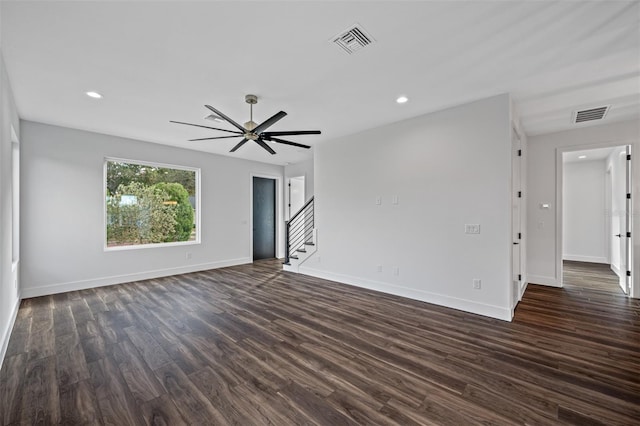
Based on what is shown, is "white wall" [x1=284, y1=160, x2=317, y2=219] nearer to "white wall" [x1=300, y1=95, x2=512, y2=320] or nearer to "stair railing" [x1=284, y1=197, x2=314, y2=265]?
"stair railing" [x1=284, y1=197, x2=314, y2=265]

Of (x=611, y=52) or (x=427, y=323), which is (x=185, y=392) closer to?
(x=427, y=323)

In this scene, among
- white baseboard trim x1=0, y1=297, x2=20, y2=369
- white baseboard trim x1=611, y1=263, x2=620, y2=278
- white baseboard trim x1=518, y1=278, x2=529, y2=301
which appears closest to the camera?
white baseboard trim x1=0, y1=297, x2=20, y2=369

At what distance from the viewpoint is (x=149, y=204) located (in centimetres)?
557

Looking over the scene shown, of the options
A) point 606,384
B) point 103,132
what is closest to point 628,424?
point 606,384

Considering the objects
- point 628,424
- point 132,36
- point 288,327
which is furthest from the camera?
point 288,327

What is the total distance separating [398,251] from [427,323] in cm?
132

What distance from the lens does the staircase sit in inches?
231

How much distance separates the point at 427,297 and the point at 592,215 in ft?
21.2

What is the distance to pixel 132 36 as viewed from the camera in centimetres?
226

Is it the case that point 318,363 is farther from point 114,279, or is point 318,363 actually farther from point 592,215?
point 592,215

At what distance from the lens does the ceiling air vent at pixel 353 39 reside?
2.18m

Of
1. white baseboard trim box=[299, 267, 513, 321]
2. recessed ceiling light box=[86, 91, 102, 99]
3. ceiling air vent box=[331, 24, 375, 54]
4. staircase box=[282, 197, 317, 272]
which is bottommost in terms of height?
white baseboard trim box=[299, 267, 513, 321]

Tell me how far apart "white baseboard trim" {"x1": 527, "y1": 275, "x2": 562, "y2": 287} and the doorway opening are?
48 centimetres

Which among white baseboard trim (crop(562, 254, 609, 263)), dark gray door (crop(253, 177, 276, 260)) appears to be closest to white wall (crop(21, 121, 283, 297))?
dark gray door (crop(253, 177, 276, 260))
